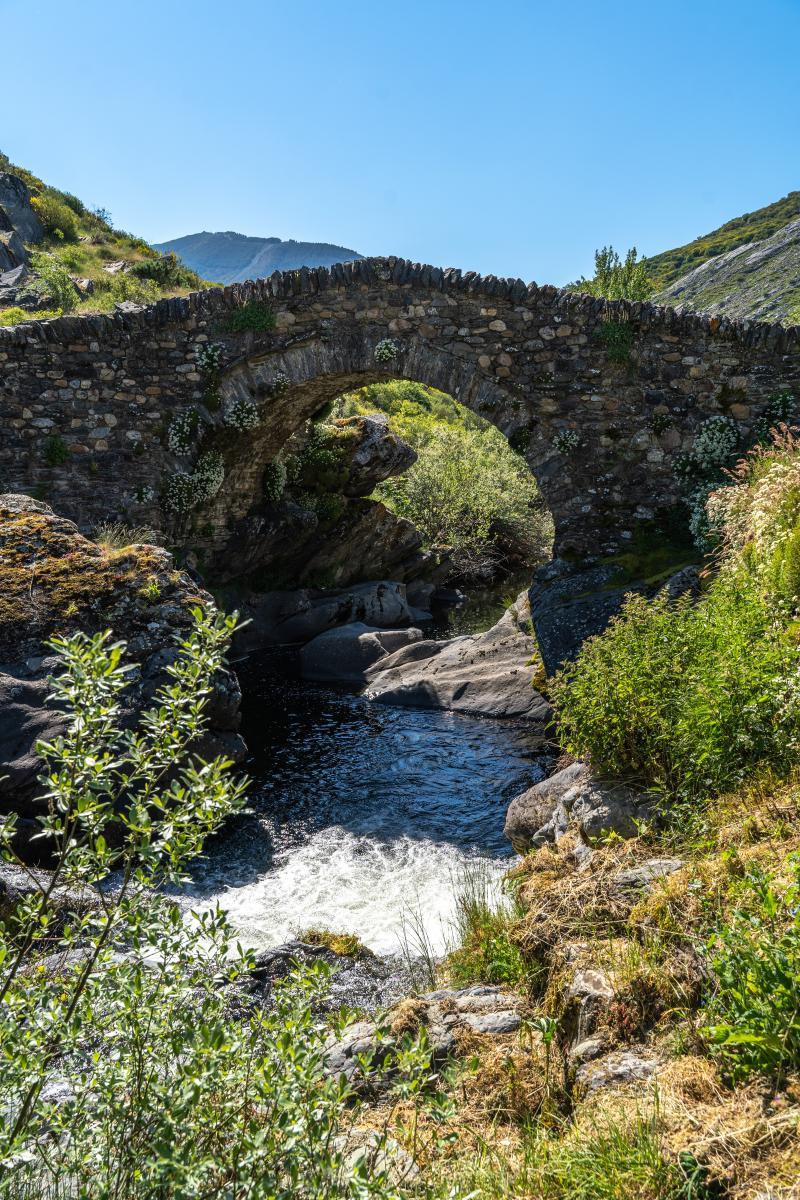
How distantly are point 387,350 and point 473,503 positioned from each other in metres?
13.5

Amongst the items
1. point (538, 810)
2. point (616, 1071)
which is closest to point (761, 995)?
point (616, 1071)

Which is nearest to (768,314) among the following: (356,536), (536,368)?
(356,536)

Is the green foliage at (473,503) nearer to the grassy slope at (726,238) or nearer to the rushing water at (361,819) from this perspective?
the rushing water at (361,819)

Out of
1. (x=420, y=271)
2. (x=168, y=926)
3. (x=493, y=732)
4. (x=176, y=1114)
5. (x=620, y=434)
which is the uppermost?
(x=420, y=271)

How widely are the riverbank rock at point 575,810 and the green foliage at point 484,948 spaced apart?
85 centimetres

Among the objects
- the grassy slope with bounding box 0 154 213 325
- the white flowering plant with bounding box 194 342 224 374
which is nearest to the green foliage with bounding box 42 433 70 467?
the white flowering plant with bounding box 194 342 224 374

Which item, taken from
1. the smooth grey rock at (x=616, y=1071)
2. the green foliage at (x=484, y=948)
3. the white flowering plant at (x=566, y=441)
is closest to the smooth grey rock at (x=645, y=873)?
the green foliage at (x=484, y=948)

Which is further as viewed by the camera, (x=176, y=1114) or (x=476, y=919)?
(x=476, y=919)

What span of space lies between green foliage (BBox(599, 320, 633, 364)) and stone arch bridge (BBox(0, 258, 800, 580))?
25 mm

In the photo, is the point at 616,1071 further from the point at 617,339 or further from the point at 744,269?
the point at 744,269

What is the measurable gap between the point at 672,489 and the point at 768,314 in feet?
113

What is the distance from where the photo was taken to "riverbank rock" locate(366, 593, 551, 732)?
44.0 feet

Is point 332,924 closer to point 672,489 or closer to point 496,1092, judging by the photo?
point 496,1092

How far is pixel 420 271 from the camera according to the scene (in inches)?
541
